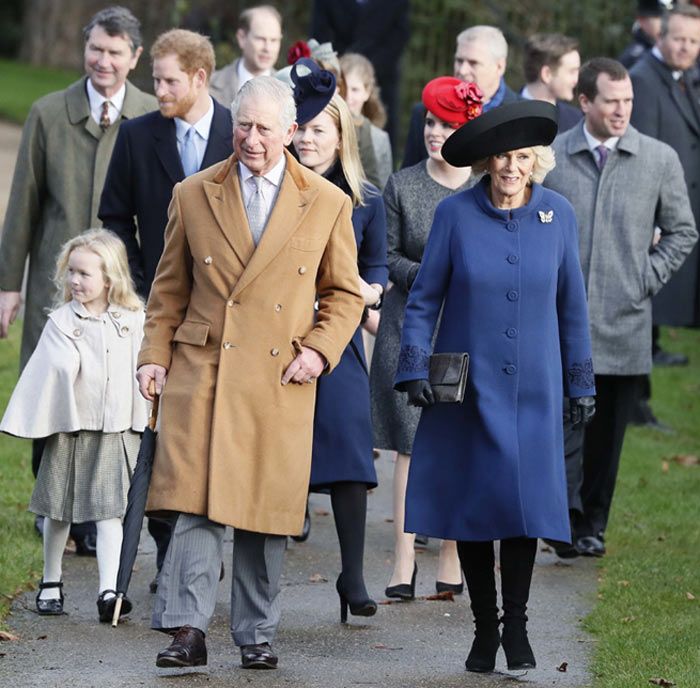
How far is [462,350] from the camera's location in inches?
258

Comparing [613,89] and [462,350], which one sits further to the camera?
[613,89]

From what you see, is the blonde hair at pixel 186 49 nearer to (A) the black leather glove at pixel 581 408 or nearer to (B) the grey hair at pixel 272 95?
(B) the grey hair at pixel 272 95

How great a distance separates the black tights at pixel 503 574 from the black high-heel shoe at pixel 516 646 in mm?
28

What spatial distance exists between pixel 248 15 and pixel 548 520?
5441 millimetres

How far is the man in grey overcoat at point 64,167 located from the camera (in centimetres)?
839

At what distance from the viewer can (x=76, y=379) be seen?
24.0 ft

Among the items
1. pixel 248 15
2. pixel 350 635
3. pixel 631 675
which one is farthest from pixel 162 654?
pixel 248 15

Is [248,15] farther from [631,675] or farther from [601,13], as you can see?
[601,13]

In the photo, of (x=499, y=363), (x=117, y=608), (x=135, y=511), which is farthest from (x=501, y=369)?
(x=117, y=608)

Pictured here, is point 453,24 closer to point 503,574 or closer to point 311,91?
point 311,91

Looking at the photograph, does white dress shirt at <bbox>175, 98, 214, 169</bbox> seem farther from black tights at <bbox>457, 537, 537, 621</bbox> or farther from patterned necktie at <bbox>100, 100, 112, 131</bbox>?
black tights at <bbox>457, 537, 537, 621</bbox>

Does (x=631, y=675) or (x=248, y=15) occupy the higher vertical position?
(x=248, y=15)

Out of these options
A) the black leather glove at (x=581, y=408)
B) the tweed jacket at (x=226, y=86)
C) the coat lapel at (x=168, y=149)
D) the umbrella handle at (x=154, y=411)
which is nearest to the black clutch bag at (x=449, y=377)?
the black leather glove at (x=581, y=408)

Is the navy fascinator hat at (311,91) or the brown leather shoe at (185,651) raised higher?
the navy fascinator hat at (311,91)
